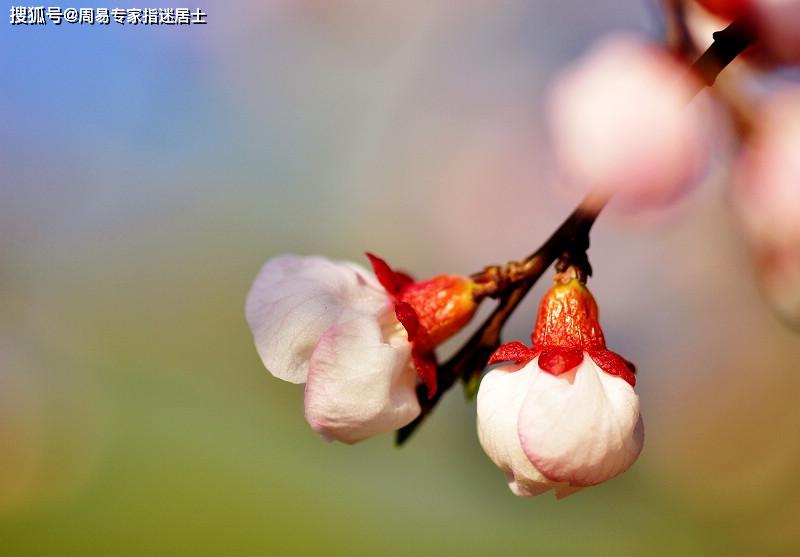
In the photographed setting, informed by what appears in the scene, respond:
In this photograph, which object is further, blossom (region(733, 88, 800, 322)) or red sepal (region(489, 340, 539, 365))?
blossom (region(733, 88, 800, 322))

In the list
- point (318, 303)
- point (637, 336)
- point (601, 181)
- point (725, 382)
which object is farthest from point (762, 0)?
point (725, 382)

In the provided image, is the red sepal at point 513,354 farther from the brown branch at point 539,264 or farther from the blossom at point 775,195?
the blossom at point 775,195

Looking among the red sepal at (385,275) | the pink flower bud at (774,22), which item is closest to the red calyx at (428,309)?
the red sepal at (385,275)

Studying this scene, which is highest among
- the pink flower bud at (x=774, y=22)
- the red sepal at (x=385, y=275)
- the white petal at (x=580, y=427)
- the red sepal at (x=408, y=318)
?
the pink flower bud at (x=774, y=22)

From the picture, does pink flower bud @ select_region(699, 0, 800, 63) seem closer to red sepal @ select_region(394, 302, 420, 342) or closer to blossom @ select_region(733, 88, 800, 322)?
blossom @ select_region(733, 88, 800, 322)

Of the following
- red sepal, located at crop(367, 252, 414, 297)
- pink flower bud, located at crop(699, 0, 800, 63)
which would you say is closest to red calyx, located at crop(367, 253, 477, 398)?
red sepal, located at crop(367, 252, 414, 297)

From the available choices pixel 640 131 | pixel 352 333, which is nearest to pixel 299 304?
pixel 352 333

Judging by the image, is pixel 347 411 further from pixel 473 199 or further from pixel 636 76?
pixel 473 199
